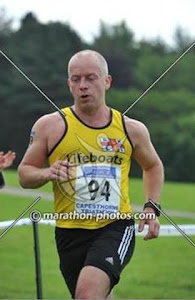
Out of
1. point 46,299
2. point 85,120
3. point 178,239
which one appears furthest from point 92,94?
point 178,239

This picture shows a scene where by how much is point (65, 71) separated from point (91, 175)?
3.40 meters

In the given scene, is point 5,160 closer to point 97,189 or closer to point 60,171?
point 97,189

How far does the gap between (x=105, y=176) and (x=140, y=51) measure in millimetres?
5042

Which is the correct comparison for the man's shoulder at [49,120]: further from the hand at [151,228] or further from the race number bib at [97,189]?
the hand at [151,228]

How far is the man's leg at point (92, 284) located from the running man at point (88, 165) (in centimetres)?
15

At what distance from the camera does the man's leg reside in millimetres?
4203

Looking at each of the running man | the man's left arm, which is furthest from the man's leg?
the man's left arm

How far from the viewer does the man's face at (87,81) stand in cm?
454

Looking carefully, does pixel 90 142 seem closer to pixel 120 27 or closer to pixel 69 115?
pixel 69 115

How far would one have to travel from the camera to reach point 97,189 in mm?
4609

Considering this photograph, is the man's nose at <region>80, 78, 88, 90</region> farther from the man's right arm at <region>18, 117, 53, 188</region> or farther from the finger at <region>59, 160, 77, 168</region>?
the finger at <region>59, 160, 77, 168</region>

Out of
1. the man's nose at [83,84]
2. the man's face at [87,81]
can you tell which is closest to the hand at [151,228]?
the man's face at [87,81]

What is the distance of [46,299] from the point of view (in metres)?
6.99

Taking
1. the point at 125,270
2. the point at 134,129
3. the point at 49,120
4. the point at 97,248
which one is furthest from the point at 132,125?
the point at 125,270
